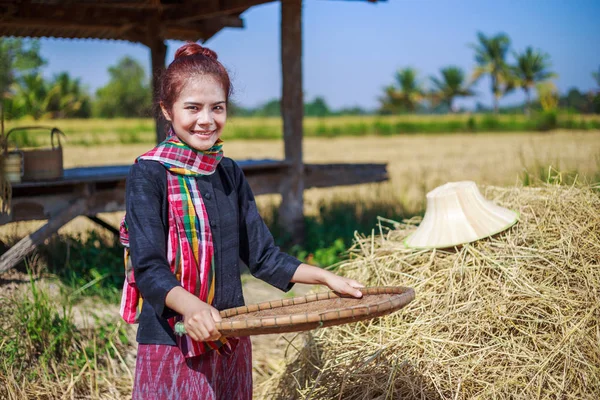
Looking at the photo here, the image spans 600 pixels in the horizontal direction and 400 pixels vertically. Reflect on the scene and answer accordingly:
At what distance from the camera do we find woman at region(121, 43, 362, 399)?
2154 millimetres

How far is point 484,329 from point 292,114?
4086 mm

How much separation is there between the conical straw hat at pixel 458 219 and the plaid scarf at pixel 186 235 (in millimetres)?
1689

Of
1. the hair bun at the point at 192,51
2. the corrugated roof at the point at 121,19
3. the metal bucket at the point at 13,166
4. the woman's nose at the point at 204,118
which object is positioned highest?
the corrugated roof at the point at 121,19

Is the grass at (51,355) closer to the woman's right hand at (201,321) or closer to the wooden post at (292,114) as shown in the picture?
the woman's right hand at (201,321)

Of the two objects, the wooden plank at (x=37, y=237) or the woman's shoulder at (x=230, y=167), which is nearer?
the woman's shoulder at (x=230, y=167)

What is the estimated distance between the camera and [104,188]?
5840 mm

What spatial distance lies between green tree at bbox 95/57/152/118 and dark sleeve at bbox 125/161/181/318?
7189 centimetres

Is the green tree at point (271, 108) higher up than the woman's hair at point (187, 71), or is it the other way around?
the green tree at point (271, 108)

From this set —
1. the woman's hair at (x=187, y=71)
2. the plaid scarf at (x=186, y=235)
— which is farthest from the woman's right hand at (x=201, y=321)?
the woman's hair at (x=187, y=71)

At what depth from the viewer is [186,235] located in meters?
2.19

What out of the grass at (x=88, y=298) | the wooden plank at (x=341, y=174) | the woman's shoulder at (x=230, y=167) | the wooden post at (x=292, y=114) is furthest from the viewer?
the wooden plank at (x=341, y=174)

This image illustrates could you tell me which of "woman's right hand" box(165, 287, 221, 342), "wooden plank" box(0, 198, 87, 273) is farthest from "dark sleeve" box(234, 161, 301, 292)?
"wooden plank" box(0, 198, 87, 273)

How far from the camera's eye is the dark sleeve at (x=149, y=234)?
2.02 m

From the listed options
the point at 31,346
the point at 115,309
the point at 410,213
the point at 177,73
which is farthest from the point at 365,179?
the point at 177,73
